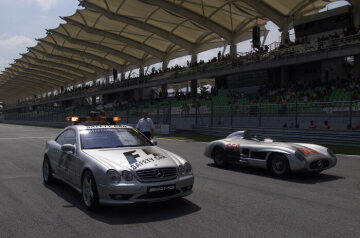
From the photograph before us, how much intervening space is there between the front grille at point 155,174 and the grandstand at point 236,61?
43.3ft

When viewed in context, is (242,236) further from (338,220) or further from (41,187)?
(41,187)

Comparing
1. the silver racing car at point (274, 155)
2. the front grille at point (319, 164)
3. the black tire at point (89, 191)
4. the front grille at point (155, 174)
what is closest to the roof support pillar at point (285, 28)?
the silver racing car at point (274, 155)

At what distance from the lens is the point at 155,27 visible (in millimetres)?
40906

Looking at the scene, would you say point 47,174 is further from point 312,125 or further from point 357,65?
point 357,65

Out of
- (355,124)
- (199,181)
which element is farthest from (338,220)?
(355,124)

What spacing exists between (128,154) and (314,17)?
28.5 m

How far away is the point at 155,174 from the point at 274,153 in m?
3.80

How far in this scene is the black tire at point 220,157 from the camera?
9.14m

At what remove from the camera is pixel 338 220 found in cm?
461

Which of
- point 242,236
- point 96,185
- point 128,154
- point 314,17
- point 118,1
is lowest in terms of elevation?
point 242,236

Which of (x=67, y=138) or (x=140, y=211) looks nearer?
(x=140, y=211)

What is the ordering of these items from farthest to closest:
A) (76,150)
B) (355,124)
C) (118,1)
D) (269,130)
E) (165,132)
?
(118,1) → (165,132) → (269,130) → (355,124) → (76,150)

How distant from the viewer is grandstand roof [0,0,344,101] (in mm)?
32031

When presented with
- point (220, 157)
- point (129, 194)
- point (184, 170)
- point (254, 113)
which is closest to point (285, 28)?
point (254, 113)
